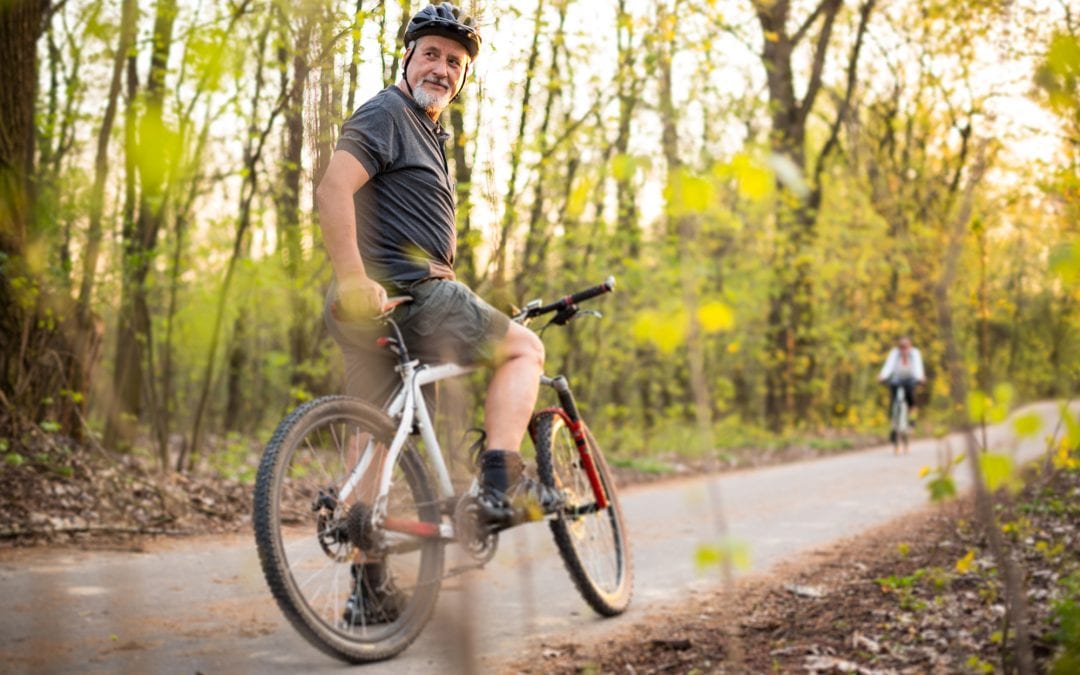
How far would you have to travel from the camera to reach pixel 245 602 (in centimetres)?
438

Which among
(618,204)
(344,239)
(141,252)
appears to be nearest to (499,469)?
(344,239)

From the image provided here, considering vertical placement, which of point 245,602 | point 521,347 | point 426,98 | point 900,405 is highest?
point 426,98

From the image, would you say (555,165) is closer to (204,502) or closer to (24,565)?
(204,502)

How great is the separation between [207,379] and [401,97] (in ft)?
20.3

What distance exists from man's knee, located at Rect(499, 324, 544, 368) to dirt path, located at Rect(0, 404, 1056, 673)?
2.12 ft

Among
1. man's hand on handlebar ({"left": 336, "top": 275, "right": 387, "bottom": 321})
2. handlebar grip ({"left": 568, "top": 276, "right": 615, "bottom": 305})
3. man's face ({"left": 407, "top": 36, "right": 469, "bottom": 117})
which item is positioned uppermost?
man's face ({"left": 407, "top": 36, "right": 469, "bottom": 117})

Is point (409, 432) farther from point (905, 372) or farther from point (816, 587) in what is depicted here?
point (905, 372)

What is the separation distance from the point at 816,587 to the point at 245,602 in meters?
2.71

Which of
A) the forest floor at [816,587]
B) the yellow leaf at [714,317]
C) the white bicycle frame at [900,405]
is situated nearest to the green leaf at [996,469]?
Answer: the forest floor at [816,587]

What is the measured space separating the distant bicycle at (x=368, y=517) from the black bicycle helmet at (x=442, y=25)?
1006 mm

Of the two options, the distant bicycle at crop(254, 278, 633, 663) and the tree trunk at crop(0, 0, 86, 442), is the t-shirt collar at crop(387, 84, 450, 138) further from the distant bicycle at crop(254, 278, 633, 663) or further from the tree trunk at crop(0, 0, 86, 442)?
the tree trunk at crop(0, 0, 86, 442)

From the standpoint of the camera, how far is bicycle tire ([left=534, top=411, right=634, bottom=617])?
419 cm

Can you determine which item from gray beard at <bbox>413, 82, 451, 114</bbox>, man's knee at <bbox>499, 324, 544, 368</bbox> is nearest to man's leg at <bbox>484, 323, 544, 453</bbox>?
man's knee at <bbox>499, 324, 544, 368</bbox>

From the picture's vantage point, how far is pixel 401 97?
3518mm
